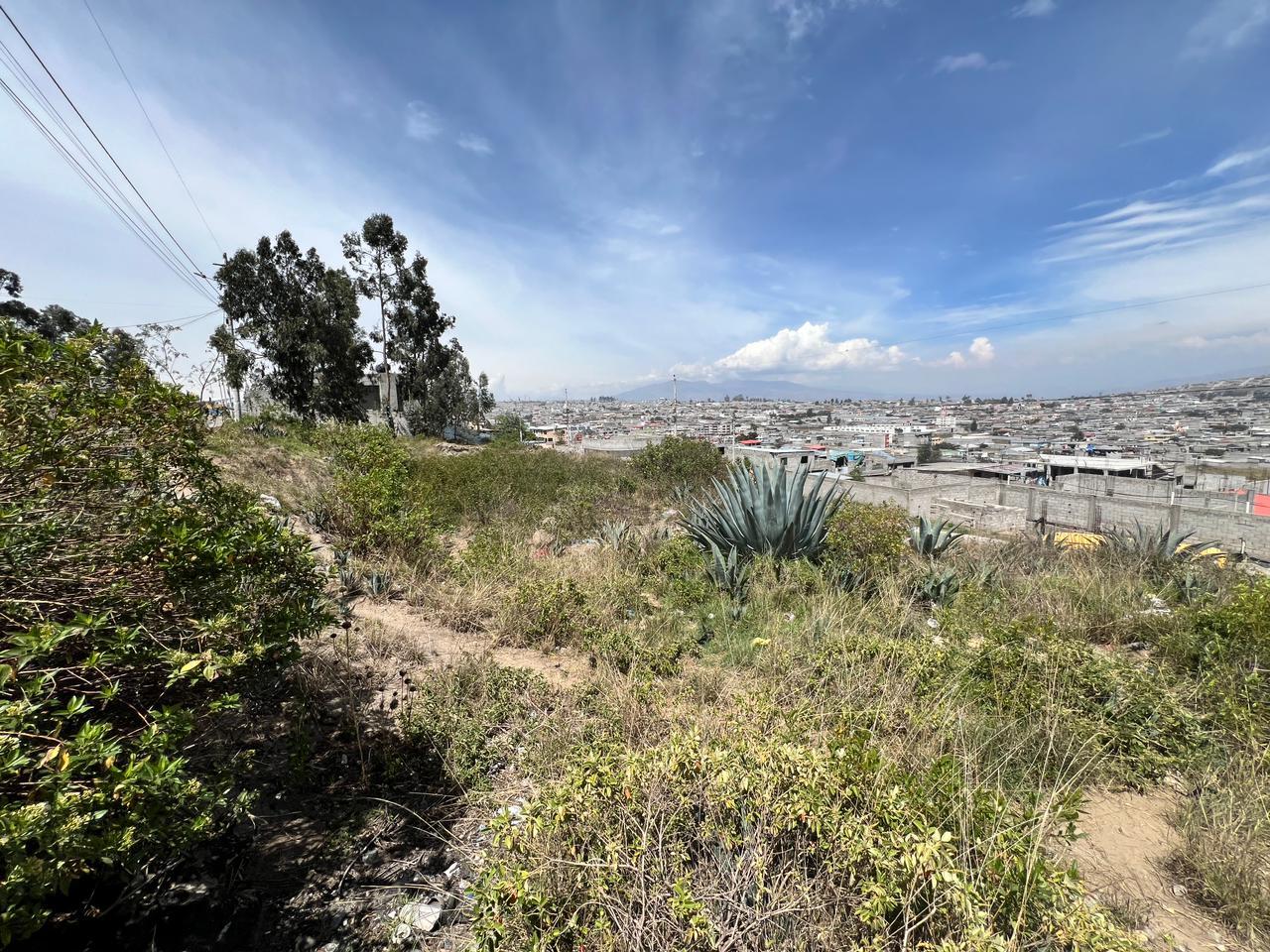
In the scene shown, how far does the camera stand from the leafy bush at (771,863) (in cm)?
140

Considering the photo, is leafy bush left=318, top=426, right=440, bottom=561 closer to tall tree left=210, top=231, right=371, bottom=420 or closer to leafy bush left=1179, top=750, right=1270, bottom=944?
leafy bush left=1179, top=750, right=1270, bottom=944

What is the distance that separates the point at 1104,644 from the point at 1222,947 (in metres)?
3.05

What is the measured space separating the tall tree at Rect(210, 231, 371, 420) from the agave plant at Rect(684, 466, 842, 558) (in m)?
19.7

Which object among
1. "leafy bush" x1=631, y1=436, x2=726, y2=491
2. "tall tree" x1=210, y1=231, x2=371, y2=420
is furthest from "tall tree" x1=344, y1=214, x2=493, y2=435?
"leafy bush" x1=631, y1=436, x2=726, y2=491

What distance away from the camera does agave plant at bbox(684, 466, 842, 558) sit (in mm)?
5863

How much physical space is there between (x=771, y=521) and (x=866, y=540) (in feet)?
3.40

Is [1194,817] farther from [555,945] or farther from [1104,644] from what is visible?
[555,945]

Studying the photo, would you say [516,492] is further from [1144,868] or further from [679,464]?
[1144,868]

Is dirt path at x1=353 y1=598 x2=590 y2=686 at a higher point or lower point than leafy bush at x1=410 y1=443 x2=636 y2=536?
lower

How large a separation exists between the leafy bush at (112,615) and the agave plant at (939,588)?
16.1 ft

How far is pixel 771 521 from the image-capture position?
5.89 meters

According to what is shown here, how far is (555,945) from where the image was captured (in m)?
1.43

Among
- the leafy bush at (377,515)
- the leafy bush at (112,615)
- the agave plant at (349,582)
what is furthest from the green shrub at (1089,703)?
the leafy bush at (377,515)

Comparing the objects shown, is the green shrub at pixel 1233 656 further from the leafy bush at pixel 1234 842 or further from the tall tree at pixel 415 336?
the tall tree at pixel 415 336
